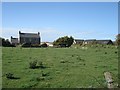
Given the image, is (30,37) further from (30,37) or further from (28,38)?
(28,38)

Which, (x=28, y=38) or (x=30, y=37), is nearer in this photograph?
(x=28, y=38)

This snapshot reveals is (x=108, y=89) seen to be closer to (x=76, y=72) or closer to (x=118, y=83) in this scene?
(x=118, y=83)

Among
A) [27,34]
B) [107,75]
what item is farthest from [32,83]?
[27,34]

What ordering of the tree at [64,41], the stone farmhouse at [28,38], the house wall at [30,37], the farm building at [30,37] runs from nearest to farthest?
the tree at [64,41] < the stone farmhouse at [28,38] < the farm building at [30,37] < the house wall at [30,37]

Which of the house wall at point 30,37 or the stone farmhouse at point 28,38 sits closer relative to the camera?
the stone farmhouse at point 28,38

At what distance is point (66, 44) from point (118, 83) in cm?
11094

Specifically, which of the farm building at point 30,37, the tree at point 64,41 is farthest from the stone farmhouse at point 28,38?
the tree at point 64,41

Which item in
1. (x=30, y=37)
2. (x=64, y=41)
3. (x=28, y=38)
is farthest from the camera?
(x=30, y=37)

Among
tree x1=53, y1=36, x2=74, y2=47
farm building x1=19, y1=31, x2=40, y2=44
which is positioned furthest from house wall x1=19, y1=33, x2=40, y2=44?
tree x1=53, y1=36, x2=74, y2=47

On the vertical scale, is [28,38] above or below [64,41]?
above

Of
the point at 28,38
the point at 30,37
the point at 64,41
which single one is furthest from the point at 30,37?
the point at 64,41

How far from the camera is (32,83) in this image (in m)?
14.9

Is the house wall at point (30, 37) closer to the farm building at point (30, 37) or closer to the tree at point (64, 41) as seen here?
the farm building at point (30, 37)

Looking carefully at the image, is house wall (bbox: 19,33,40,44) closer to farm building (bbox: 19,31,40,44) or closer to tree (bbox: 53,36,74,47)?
farm building (bbox: 19,31,40,44)
